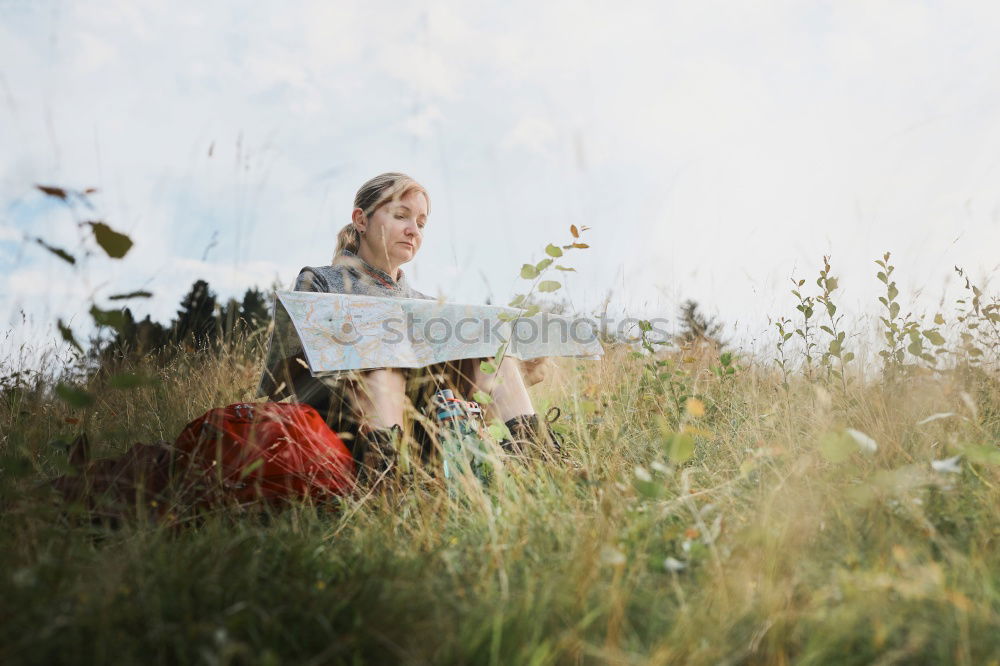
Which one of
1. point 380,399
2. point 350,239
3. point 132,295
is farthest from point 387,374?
point 350,239

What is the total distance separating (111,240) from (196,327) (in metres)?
7.44

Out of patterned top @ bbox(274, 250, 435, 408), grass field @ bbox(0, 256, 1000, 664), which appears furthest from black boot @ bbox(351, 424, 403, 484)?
patterned top @ bbox(274, 250, 435, 408)

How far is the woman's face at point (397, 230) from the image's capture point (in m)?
Answer: 3.11

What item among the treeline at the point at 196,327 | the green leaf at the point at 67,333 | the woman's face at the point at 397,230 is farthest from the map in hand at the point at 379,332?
the treeline at the point at 196,327

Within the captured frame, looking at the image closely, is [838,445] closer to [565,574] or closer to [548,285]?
[565,574]

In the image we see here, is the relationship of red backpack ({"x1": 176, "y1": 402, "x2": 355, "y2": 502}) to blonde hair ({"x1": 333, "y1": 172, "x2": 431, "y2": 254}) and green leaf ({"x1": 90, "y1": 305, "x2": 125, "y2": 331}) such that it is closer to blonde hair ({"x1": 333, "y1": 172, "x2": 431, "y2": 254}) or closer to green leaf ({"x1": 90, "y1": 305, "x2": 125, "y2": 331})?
green leaf ({"x1": 90, "y1": 305, "x2": 125, "y2": 331})

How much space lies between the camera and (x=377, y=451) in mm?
2059

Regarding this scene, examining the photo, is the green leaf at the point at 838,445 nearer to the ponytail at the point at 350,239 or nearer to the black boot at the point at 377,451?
the black boot at the point at 377,451

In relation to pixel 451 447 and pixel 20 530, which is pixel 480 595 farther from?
pixel 20 530

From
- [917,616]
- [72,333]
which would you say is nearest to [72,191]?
[72,333]

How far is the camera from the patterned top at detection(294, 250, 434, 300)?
9.43 feet

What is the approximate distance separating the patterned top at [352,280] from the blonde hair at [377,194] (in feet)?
0.31

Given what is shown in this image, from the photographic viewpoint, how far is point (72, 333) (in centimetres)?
125

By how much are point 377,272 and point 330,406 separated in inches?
36.5
